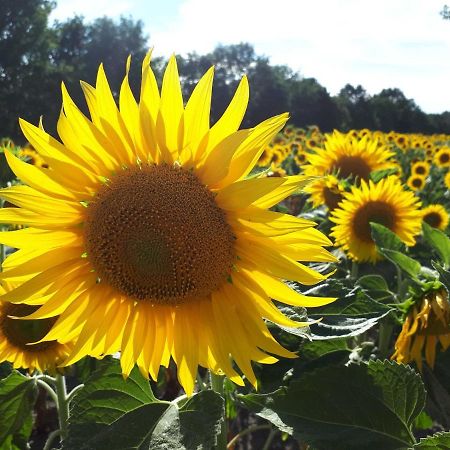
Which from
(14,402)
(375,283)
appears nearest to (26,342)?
(14,402)

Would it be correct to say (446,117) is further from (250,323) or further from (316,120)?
(250,323)

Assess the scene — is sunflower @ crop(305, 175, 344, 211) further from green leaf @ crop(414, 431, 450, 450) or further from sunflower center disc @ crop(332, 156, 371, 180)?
green leaf @ crop(414, 431, 450, 450)

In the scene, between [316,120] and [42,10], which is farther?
[316,120]

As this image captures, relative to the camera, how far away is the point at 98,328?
49.7 inches

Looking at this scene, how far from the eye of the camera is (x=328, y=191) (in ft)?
11.4

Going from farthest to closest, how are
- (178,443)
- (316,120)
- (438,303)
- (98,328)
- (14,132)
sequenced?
(316,120) → (14,132) → (438,303) → (98,328) → (178,443)

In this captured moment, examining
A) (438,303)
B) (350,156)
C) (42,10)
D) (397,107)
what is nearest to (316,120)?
(397,107)

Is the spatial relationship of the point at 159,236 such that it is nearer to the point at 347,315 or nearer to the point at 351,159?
the point at 347,315

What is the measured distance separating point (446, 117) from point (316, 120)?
819cm

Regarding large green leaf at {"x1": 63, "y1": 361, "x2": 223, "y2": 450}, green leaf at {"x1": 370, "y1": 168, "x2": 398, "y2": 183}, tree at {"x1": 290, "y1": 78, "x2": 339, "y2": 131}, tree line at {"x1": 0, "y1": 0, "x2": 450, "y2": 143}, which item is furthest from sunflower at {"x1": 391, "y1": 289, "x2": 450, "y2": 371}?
tree at {"x1": 290, "y1": 78, "x2": 339, "y2": 131}

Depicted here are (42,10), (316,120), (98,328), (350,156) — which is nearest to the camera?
(98,328)

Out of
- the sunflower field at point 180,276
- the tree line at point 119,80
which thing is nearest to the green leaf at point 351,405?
the sunflower field at point 180,276

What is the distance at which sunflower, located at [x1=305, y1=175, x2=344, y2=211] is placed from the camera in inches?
129

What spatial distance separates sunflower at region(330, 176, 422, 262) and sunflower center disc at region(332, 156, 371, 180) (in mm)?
785
